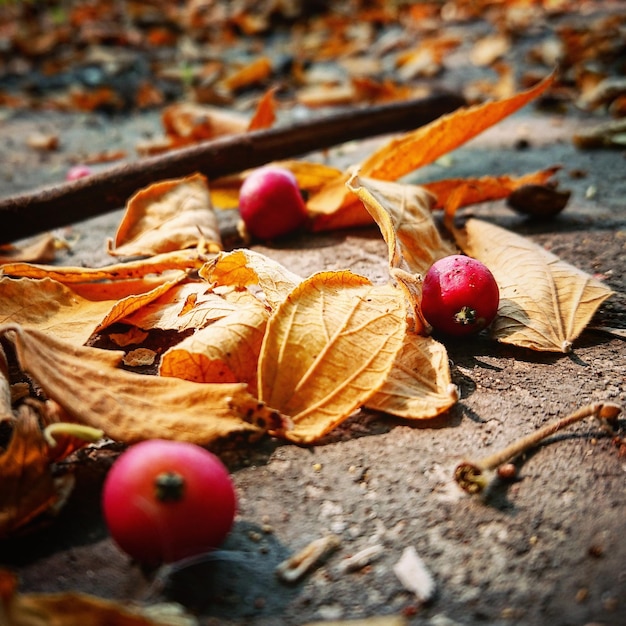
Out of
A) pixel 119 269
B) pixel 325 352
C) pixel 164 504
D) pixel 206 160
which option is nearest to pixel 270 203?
pixel 206 160

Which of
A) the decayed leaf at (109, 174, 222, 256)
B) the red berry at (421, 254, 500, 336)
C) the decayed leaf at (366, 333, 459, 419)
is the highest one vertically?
the decayed leaf at (109, 174, 222, 256)

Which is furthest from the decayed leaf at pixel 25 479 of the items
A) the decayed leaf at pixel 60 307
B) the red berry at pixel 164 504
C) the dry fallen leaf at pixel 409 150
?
the dry fallen leaf at pixel 409 150

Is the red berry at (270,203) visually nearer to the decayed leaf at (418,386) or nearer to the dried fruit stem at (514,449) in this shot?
the decayed leaf at (418,386)

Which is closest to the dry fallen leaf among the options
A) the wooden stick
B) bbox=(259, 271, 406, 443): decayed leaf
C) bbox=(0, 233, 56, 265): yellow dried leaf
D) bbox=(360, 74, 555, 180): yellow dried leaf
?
bbox=(360, 74, 555, 180): yellow dried leaf

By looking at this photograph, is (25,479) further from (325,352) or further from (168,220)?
(168,220)

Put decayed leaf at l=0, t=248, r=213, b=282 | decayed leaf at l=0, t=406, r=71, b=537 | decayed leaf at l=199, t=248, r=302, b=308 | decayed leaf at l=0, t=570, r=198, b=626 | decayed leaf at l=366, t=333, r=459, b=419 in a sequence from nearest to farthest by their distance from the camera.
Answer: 1. decayed leaf at l=0, t=570, r=198, b=626
2. decayed leaf at l=0, t=406, r=71, b=537
3. decayed leaf at l=366, t=333, r=459, b=419
4. decayed leaf at l=199, t=248, r=302, b=308
5. decayed leaf at l=0, t=248, r=213, b=282

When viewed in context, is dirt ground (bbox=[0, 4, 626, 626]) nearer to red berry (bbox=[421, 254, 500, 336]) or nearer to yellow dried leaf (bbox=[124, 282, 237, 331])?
red berry (bbox=[421, 254, 500, 336])
